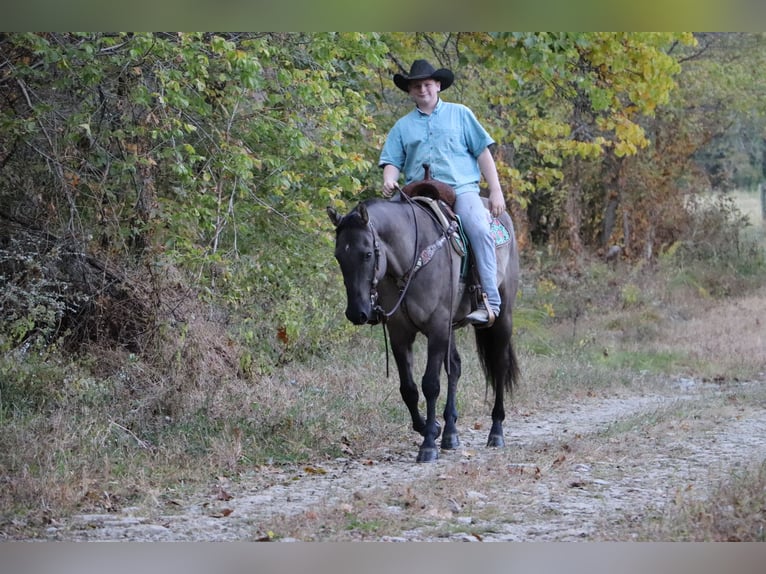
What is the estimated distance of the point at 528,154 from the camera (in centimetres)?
1978

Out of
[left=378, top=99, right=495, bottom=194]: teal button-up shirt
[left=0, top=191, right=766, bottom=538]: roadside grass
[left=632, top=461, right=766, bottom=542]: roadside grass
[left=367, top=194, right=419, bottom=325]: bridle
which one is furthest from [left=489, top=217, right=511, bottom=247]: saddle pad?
[left=632, top=461, right=766, bottom=542]: roadside grass

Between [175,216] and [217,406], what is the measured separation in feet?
6.23

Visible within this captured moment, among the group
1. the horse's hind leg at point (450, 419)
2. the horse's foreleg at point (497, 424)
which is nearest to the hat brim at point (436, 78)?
the horse's hind leg at point (450, 419)

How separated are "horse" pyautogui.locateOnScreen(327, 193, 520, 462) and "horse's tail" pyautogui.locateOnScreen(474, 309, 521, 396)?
605mm

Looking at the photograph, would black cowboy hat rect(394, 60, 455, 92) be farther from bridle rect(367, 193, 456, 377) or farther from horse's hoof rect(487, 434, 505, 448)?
horse's hoof rect(487, 434, 505, 448)

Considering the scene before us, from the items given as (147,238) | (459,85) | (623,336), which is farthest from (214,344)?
(623,336)

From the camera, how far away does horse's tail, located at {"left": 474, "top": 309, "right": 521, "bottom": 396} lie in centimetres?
897

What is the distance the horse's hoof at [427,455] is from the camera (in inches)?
304

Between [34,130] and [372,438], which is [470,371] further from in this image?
[34,130]

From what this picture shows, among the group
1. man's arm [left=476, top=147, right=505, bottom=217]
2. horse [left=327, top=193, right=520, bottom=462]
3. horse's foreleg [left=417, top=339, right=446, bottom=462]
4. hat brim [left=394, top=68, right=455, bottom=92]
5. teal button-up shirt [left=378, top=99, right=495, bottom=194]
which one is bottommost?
horse's foreleg [left=417, top=339, right=446, bottom=462]

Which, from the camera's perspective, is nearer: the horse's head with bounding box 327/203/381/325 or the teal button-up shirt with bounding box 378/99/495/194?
the horse's head with bounding box 327/203/381/325

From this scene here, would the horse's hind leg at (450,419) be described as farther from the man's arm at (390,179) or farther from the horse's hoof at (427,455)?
the man's arm at (390,179)

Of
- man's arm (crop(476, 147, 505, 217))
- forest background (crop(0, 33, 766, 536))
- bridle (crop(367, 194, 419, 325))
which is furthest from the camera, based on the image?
forest background (crop(0, 33, 766, 536))

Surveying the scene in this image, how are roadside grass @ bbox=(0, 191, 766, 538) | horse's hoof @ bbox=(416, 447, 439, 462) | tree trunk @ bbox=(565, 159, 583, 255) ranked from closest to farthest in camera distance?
roadside grass @ bbox=(0, 191, 766, 538), horse's hoof @ bbox=(416, 447, 439, 462), tree trunk @ bbox=(565, 159, 583, 255)
